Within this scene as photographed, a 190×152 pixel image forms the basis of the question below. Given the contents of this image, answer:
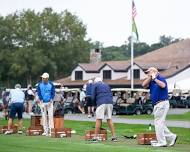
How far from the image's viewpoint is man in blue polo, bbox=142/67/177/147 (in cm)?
1511

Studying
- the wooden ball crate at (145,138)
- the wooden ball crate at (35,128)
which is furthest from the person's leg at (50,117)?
the wooden ball crate at (145,138)

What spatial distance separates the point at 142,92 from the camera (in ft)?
167

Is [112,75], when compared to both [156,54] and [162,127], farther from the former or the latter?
[162,127]

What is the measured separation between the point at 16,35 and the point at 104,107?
65572mm

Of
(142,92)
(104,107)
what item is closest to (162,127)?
(104,107)

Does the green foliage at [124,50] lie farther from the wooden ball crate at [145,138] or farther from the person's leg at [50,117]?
the wooden ball crate at [145,138]

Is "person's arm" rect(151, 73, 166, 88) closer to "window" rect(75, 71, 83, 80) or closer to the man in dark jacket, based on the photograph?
the man in dark jacket

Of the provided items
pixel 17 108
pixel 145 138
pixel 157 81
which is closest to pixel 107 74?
pixel 17 108

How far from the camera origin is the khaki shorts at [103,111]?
17344mm

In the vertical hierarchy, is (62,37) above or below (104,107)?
above

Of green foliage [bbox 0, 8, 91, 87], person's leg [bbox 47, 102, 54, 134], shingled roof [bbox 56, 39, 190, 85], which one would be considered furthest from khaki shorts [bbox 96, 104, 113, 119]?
green foliage [bbox 0, 8, 91, 87]

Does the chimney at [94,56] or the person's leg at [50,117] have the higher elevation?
the chimney at [94,56]

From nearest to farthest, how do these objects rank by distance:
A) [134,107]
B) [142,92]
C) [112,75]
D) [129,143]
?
[129,143] → [134,107] → [142,92] → [112,75]

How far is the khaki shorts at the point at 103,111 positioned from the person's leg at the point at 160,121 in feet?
7.88
